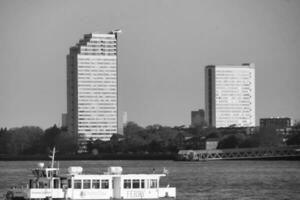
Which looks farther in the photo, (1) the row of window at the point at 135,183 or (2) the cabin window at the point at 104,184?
(1) the row of window at the point at 135,183

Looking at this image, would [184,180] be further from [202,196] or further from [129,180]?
[129,180]

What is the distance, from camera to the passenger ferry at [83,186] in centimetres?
7631

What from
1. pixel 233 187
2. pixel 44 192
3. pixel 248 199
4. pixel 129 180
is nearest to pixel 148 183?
pixel 129 180

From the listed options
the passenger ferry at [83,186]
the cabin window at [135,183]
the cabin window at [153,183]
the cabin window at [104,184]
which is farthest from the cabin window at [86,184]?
the cabin window at [153,183]

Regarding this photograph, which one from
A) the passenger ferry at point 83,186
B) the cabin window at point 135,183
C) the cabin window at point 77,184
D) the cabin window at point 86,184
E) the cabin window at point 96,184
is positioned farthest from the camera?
the cabin window at point 135,183

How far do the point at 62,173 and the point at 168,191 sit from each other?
6.85 m

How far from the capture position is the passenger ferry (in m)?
76.3

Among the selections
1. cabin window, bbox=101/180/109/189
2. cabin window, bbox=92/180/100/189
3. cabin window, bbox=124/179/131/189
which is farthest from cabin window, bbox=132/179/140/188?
cabin window, bbox=92/180/100/189

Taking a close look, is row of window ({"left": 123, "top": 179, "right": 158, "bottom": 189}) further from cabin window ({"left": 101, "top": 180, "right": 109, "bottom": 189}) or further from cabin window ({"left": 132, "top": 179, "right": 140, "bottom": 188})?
cabin window ({"left": 101, "top": 180, "right": 109, "bottom": 189})

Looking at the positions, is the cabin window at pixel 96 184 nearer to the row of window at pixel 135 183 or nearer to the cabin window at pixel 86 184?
the cabin window at pixel 86 184

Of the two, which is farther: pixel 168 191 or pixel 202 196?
pixel 202 196

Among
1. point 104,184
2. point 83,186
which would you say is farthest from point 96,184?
point 83,186

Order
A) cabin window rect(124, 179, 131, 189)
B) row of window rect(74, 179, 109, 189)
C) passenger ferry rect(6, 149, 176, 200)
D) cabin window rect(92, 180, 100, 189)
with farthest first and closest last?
cabin window rect(124, 179, 131, 189), cabin window rect(92, 180, 100, 189), row of window rect(74, 179, 109, 189), passenger ferry rect(6, 149, 176, 200)

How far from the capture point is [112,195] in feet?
256
